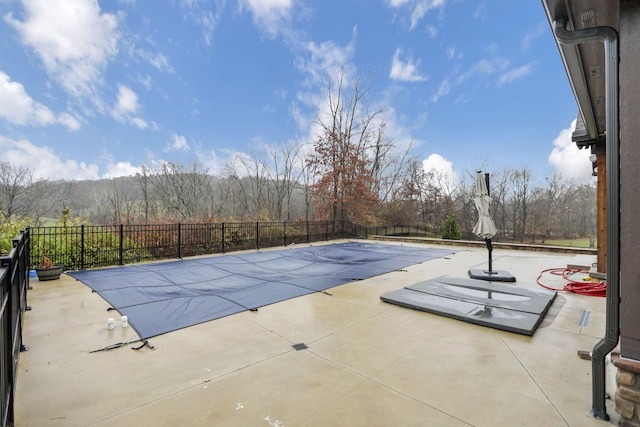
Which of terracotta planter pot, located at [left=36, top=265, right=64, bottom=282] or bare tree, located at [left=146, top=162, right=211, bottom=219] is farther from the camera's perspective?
bare tree, located at [left=146, top=162, right=211, bottom=219]

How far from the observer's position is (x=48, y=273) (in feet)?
17.9

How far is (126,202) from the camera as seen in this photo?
46.5 feet

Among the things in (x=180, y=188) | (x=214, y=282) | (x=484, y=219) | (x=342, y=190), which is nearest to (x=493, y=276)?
(x=484, y=219)

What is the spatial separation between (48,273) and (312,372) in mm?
5954

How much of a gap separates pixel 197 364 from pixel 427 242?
11.5m

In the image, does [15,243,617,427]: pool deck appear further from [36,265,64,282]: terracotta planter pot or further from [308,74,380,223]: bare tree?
[308,74,380,223]: bare tree

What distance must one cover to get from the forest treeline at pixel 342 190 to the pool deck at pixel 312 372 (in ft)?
33.7

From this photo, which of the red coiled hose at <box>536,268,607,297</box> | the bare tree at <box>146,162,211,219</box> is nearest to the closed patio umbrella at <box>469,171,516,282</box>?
the red coiled hose at <box>536,268,607,297</box>

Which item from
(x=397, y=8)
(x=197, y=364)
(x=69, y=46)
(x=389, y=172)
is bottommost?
(x=197, y=364)

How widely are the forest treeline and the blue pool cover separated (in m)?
6.40

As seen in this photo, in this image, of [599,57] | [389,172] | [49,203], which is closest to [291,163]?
[389,172]

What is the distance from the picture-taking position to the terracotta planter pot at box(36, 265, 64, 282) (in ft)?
17.8

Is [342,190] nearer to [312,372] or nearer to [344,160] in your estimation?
[344,160]

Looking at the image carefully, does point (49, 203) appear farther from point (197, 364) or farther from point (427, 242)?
point (427, 242)
